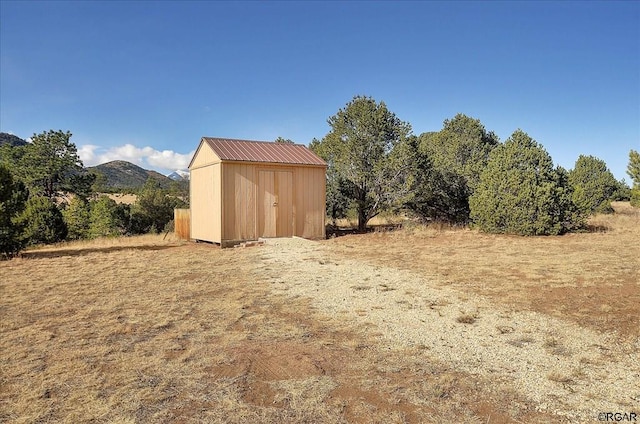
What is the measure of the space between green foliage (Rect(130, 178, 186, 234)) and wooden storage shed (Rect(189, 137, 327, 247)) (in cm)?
1393

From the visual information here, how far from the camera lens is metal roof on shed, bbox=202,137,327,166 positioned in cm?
1330

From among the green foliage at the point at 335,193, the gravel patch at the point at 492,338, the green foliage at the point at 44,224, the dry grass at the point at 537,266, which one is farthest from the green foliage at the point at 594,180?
the green foliage at the point at 44,224

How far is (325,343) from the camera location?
4281 mm

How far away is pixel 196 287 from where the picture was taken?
23.4 ft

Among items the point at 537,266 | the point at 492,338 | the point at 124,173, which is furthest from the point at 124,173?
the point at 492,338

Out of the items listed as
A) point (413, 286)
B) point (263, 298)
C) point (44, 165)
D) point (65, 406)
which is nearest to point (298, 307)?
point (263, 298)

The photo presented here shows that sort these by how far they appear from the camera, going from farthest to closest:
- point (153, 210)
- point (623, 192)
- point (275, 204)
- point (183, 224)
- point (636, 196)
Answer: point (623, 192), point (153, 210), point (636, 196), point (183, 224), point (275, 204)

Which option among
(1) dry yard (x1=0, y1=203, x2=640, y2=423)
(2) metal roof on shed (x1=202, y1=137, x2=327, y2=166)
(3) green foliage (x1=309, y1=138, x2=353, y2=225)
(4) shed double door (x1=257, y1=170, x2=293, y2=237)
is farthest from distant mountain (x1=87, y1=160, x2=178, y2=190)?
(1) dry yard (x1=0, y1=203, x2=640, y2=423)

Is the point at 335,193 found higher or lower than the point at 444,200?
higher

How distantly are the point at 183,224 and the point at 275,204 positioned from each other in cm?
437

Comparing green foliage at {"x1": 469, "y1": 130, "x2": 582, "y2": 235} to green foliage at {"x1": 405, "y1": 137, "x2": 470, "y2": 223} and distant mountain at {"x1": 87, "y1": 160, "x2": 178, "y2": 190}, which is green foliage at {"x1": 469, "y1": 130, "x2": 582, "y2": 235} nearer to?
green foliage at {"x1": 405, "y1": 137, "x2": 470, "y2": 223}

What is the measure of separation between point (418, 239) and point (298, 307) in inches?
369

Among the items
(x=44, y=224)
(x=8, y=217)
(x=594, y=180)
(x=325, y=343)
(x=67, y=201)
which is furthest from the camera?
(x=67, y=201)

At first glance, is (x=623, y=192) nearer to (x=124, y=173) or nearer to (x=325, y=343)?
(x=325, y=343)
